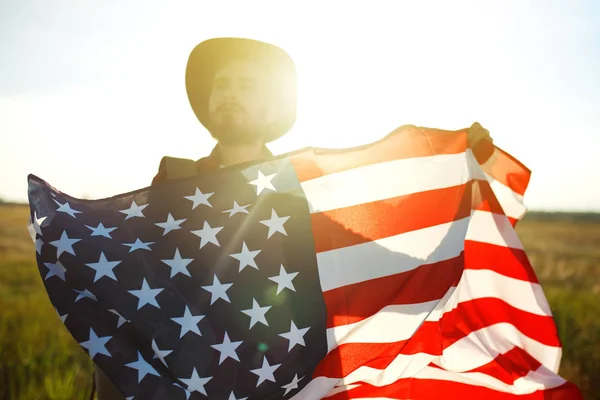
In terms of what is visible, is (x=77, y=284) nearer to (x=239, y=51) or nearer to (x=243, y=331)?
(x=243, y=331)

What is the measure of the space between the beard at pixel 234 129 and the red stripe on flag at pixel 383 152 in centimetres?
122

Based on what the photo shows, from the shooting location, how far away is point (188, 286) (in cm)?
298

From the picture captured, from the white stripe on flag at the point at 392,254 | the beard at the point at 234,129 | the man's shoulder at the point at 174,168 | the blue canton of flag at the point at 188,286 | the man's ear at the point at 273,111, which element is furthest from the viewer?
the man's ear at the point at 273,111

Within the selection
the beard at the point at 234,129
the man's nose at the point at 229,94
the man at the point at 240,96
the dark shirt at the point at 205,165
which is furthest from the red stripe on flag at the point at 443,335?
the man's nose at the point at 229,94

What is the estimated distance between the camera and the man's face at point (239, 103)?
475 centimetres

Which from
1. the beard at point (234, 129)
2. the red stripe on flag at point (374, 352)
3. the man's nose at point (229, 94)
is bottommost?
the red stripe on flag at point (374, 352)

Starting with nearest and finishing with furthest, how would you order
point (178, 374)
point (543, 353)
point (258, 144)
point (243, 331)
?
point (178, 374), point (243, 331), point (543, 353), point (258, 144)

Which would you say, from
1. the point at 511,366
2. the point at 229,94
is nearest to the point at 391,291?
the point at 511,366

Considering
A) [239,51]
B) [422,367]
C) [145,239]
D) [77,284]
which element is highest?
[239,51]

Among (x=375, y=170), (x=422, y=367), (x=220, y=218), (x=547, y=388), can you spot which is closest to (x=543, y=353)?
(x=547, y=388)

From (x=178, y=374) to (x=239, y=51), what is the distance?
358 cm

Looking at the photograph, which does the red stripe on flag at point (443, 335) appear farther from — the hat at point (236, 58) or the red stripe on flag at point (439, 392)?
the hat at point (236, 58)

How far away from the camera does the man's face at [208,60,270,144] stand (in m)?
4.75

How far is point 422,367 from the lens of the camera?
10.8 ft
